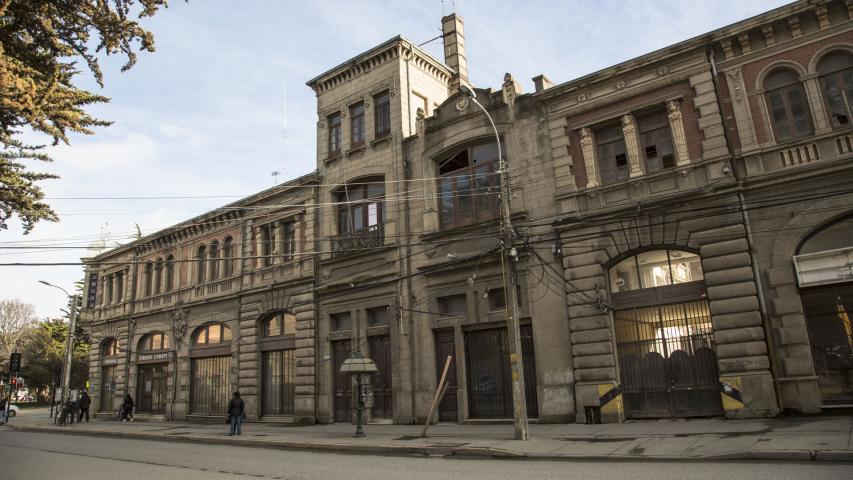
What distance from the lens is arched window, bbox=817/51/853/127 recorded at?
1652 centimetres

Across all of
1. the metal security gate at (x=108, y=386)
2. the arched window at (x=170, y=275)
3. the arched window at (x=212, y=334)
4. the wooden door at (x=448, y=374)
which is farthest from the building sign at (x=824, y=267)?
the metal security gate at (x=108, y=386)

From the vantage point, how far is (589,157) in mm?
20453

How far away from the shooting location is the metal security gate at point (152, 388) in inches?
1388

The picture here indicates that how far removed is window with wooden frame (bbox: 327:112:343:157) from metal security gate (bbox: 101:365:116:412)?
2262cm

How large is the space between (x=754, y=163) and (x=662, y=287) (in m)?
4.38

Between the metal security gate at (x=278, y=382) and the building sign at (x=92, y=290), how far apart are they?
815 inches

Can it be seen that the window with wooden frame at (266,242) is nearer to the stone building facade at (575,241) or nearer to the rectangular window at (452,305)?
the stone building facade at (575,241)

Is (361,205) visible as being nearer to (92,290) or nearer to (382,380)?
(382,380)

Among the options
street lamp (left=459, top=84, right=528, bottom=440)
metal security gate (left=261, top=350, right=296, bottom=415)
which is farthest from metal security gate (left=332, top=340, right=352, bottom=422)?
street lamp (left=459, top=84, right=528, bottom=440)

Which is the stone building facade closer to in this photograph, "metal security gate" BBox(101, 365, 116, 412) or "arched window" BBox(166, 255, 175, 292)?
"arched window" BBox(166, 255, 175, 292)

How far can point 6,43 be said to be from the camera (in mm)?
10867

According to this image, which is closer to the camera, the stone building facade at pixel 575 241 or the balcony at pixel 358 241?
the stone building facade at pixel 575 241

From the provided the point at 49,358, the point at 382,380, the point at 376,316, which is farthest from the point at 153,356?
the point at 49,358

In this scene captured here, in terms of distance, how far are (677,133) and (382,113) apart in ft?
43.3
